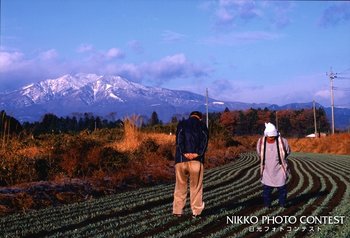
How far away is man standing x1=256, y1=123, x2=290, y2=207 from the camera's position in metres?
11.1

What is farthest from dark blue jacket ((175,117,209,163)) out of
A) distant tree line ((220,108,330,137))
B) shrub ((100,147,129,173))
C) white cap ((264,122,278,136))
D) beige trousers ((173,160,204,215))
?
distant tree line ((220,108,330,137))

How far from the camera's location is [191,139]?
9.82 m

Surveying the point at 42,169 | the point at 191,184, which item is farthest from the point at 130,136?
the point at 191,184

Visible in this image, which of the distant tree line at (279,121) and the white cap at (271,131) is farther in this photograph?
the distant tree line at (279,121)

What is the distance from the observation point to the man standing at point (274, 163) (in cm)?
1112

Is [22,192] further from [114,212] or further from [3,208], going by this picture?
[114,212]

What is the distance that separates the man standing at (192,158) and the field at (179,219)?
17.1 inches

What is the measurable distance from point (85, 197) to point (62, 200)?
77cm

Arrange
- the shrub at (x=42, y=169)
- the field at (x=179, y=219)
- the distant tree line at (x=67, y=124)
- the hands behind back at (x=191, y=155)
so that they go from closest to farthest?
the field at (x=179, y=219) → the hands behind back at (x=191, y=155) → the shrub at (x=42, y=169) → the distant tree line at (x=67, y=124)

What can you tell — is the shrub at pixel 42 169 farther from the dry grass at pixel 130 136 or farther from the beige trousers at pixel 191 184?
the beige trousers at pixel 191 184

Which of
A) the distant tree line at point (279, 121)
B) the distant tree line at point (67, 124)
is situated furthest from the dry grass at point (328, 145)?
the distant tree line at point (279, 121)

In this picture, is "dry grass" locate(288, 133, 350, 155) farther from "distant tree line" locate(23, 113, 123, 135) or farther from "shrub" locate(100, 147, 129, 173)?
"shrub" locate(100, 147, 129, 173)

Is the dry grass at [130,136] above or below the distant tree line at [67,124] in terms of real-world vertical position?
below

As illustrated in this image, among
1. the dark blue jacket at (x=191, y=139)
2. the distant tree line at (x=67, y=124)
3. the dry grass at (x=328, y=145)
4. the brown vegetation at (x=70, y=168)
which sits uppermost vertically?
the distant tree line at (x=67, y=124)
